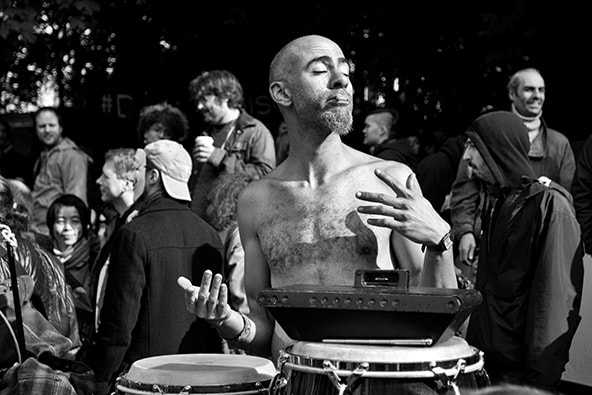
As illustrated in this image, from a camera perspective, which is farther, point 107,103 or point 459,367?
point 107,103

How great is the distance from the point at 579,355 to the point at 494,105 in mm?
4614

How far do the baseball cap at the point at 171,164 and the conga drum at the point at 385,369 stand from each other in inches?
99.2

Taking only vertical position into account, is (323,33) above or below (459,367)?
above

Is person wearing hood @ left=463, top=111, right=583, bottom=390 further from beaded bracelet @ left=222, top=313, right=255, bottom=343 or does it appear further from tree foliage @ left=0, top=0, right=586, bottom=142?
tree foliage @ left=0, top=0, right=586, bottom=142

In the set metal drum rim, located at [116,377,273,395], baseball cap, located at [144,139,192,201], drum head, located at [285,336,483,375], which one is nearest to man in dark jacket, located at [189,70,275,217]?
baseball cap, located at [144,139,192,201]

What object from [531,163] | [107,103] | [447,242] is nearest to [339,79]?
[447,242]

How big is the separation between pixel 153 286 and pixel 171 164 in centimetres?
69

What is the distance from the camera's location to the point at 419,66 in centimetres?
1052

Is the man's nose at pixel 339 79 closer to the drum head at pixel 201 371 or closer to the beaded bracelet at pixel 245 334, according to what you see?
the beaded bracelet at pixel 245 334

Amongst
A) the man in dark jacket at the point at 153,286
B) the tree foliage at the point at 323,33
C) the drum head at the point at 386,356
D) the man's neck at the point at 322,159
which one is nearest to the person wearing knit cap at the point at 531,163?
the man in dark jacket at the point at 153,286

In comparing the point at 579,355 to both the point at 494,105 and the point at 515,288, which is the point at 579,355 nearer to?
the point at 515,288

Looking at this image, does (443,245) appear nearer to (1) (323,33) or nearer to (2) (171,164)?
(2) (171,164)

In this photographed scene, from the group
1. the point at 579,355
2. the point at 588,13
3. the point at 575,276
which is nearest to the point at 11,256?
the point at 575,276

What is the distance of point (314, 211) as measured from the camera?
11.2 feet
